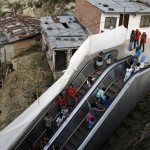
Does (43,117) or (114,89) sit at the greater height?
(114,89)

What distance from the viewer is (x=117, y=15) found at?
23094mm

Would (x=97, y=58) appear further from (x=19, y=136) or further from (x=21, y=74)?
(x=21, y=74)

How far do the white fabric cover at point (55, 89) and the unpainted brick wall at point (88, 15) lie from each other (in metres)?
5.09

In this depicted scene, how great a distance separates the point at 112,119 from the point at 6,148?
202 inches

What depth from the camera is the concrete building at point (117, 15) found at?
75.2 ft

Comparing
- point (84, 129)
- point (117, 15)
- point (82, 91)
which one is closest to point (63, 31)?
point (117, 15)

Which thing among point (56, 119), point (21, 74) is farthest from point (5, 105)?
point (56, 119)

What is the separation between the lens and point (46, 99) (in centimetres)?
1450

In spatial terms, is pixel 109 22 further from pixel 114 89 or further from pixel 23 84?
pixel 114 89

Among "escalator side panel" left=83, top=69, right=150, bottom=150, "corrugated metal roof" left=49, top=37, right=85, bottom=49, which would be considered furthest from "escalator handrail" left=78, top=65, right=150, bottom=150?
"corrugated metal roof" left=49, top=37, right=85, bottom=49

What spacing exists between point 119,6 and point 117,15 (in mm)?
1544

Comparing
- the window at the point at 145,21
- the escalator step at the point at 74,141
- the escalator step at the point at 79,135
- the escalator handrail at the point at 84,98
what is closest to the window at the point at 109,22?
the window at the point at 145,21

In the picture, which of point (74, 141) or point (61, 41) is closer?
point (74, 141)

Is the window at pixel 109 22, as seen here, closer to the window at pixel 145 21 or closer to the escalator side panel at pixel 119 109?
the window at pixel 145 21
